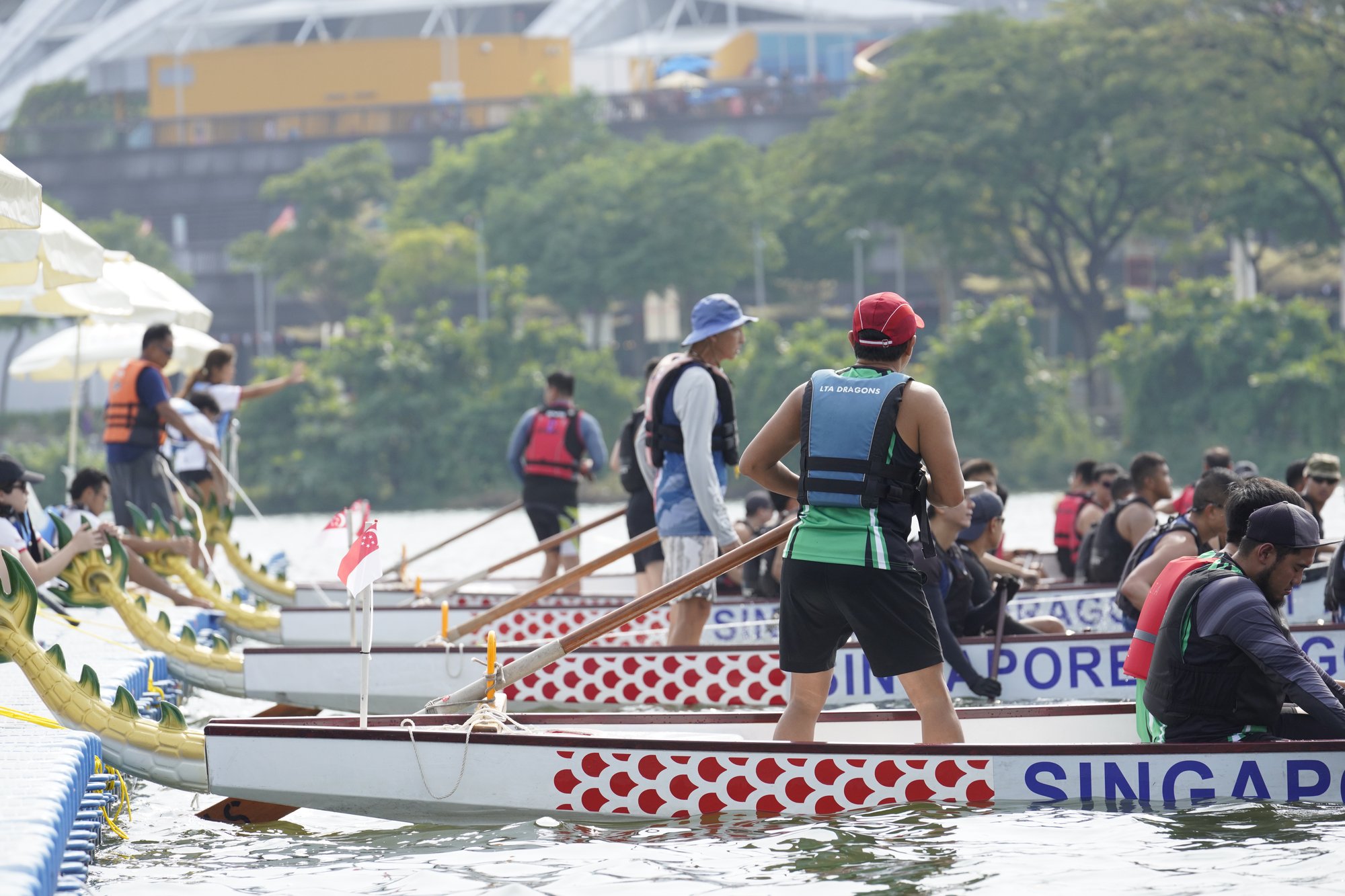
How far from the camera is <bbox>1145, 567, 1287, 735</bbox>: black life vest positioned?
246 inches

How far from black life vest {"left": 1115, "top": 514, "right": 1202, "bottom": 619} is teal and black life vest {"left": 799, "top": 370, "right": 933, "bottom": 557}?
2346 millimetres

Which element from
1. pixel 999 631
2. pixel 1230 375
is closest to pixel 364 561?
pixel 999 631

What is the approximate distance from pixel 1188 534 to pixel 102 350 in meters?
12.9

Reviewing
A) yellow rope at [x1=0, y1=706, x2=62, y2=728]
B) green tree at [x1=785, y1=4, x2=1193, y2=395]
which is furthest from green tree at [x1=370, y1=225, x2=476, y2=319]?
yellow rope at [x1=0, y1=706, x2=62, y2=728]

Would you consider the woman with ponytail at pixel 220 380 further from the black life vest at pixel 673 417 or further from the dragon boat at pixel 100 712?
the dragon boat at pixel 100 712

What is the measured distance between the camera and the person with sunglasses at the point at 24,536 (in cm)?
946

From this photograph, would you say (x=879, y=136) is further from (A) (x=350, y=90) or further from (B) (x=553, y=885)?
(B) (x=553, y=885)

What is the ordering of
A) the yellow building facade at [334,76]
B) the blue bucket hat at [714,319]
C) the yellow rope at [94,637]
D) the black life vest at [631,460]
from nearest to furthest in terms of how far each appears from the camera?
the blue bucket hat at [714,319] < the yellow rope at [94,637] < the black life vest at [631,460] < the yellow building facade at [334,76]

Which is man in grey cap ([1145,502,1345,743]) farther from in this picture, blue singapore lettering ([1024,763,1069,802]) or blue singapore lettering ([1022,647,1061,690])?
blue singapore lettering ([1022,647,1061,690])

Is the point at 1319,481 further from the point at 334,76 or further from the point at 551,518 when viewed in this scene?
the point at 334,76

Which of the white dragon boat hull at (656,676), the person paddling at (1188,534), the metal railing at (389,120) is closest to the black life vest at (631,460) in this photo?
the white dragon boat hull at (656,676)

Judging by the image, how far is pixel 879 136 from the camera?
178ft

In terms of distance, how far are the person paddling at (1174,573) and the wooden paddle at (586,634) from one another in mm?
1375

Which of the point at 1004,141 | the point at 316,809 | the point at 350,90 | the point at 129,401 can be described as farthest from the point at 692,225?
the point at 316,809
